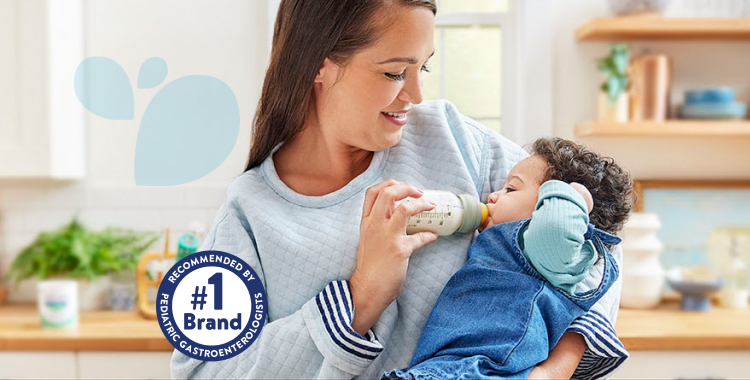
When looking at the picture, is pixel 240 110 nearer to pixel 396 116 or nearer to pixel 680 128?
pixel 396 116

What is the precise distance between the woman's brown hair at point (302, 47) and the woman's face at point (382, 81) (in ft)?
0.04

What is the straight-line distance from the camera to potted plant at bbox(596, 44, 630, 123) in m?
1.84

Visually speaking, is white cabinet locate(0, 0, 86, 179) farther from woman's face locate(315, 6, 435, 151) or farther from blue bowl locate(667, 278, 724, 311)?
blue bowl locate(667, 278, 724, 311)

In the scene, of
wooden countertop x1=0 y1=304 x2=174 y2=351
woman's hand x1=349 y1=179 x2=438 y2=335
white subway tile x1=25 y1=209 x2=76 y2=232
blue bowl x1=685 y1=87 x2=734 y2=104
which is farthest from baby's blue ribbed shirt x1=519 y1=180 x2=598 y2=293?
white subway tile x1=25 y1=209 x2=76 y2=232

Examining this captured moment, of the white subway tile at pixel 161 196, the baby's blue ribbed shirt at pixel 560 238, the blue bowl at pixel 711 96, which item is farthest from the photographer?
the blue bowl at pixel 711 96

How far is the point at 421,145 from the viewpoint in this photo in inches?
37.0

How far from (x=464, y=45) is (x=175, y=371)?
1.16 meters

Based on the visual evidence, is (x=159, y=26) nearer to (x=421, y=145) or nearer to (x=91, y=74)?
(x=91, y=74)

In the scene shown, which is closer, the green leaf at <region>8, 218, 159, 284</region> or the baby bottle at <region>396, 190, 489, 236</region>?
the baby bottle at <region>396, 190, 489, 236</region>

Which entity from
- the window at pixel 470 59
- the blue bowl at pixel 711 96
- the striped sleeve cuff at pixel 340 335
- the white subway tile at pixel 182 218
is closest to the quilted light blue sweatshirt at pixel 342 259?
the striped sleeve cuff at pixel 340 335

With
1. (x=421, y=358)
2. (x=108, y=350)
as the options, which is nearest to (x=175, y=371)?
(x=421, y=358)

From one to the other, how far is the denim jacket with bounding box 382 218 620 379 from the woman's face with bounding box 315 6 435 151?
0.19 meters

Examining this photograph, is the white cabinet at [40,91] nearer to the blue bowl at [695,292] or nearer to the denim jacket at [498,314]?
the denim jacket at [498,314]

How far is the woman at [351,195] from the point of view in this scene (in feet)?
2.58
